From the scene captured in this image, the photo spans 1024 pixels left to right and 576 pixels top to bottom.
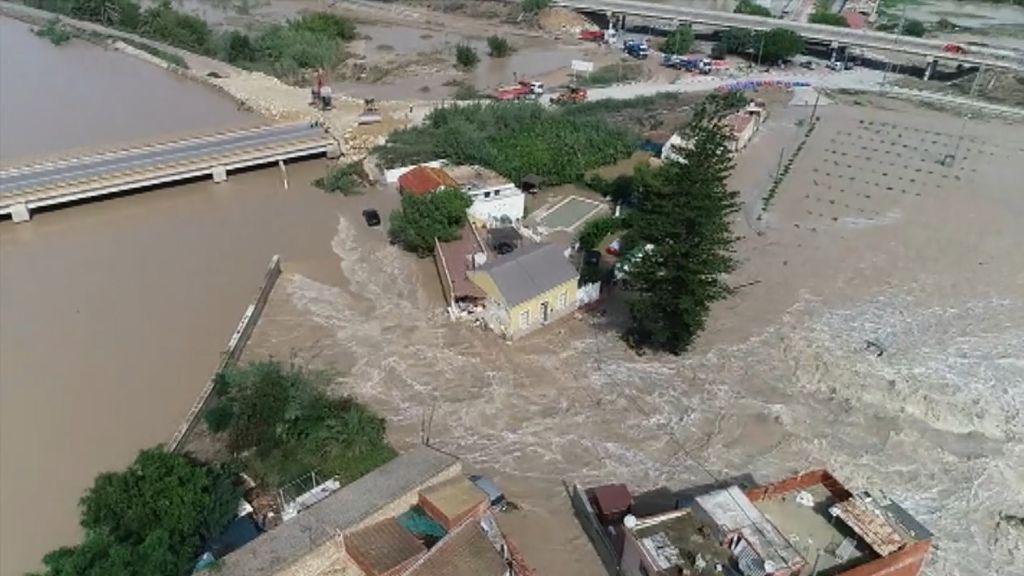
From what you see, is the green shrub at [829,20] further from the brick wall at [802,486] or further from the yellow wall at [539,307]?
the brick wall at [802,486]

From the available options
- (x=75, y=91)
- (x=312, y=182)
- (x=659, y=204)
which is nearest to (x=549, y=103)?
(x=312, y=182)

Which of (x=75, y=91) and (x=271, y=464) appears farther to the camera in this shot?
(x=75, y=91)

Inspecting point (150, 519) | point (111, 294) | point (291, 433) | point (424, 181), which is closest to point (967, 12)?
point (424, 181)

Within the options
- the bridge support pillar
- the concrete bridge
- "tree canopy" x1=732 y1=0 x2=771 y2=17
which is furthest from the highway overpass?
the bridge support pillar

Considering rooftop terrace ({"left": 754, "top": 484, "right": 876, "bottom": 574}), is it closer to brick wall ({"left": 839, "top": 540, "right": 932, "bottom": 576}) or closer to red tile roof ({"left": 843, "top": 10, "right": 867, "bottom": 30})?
brick wall ({"left": 839, "top": 540, "right": 932, "bottom": 576})

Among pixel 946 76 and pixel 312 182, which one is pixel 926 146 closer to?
pixel 946 76

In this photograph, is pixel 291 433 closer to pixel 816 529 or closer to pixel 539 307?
pixel 539 307

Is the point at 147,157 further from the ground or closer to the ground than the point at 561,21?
closer to the ground
